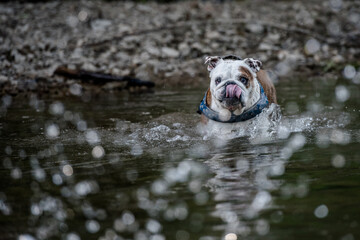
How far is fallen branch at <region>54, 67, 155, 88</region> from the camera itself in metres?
11.4

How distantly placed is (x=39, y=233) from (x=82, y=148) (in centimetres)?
277

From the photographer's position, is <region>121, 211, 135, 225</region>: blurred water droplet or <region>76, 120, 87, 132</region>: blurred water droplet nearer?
<region>121, 211, 135, 225</region>: blurred water droplet

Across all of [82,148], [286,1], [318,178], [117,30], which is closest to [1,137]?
[82,148]

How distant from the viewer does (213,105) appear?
6.68 meters

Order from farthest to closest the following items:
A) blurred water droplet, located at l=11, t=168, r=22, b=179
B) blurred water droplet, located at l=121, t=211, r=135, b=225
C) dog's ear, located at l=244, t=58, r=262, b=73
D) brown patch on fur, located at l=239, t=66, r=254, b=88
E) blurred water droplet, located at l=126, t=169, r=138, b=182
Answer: dog's ear, located at l=244, t=58, r=262, b=73
brown patch on fur, located at l=239, t=66, r=254, b=88
blurred water droplet, located at l=11, t=168, r=22, b=179
blurred water droplet, located at l=126, t=169, r=138, b=182
blurred water droplet, located at l=121, t=211, r=135, b=225

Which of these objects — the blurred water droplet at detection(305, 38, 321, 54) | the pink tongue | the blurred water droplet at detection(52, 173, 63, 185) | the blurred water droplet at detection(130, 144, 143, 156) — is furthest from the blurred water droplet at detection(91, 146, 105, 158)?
the blurred water droplet at detection(305, 38, 321, 54)

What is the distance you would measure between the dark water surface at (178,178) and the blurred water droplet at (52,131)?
0.01 m

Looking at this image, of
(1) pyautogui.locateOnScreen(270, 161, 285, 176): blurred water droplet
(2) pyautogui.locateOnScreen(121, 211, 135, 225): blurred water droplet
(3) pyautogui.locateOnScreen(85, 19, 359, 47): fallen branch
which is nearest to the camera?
(2) pyautogui.locateOnScreen(121, 211, 135, 225): blurred water droplet

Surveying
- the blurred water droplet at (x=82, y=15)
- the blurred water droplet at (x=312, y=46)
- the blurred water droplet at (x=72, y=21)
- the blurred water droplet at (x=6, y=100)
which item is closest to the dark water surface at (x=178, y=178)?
the blurred water droplet at (x=6, y=100)

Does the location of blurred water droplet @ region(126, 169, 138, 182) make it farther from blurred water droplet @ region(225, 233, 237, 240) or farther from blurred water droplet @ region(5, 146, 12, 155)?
blurred water droplet @ region(5, 146, 12, 155)

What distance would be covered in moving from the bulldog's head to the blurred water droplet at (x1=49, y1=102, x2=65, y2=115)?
3294 millimetres

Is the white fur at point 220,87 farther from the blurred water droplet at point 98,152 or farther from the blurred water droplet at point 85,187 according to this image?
the blurred water droplet at point 85,187

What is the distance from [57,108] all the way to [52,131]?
89.6 inches

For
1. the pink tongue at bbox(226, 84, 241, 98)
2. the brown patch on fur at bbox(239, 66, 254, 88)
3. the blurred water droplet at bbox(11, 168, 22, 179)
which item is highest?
the brown patch on fur at bbox(239, 66, 254, 88)
